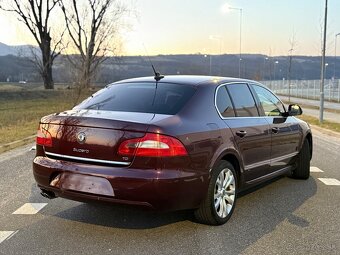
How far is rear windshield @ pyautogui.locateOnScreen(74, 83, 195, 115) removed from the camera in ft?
16.0

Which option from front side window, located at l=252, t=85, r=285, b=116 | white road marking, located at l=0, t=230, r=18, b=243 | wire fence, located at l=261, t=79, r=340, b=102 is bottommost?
wire fence, located at l=261, t=79, r=340, b=102

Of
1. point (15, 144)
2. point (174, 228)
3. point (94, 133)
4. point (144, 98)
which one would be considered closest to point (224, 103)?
point (144, 98)

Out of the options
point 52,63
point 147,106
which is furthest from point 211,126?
point 52,63

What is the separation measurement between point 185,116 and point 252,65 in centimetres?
15890

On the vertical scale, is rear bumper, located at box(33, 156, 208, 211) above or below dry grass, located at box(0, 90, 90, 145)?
above

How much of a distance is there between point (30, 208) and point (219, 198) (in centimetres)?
232

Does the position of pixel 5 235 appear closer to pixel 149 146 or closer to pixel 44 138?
pixel 44 138

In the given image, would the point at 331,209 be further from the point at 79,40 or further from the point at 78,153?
the point at 79,40

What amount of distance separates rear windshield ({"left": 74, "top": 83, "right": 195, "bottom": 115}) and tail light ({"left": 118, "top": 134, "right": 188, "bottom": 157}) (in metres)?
0.48

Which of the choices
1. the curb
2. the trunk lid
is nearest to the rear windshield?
the trunk lid

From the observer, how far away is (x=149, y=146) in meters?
4.28

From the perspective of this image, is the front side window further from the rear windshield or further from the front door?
the rear windshield

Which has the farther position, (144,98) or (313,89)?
(313,89)

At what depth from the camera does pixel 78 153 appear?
4543 mm
